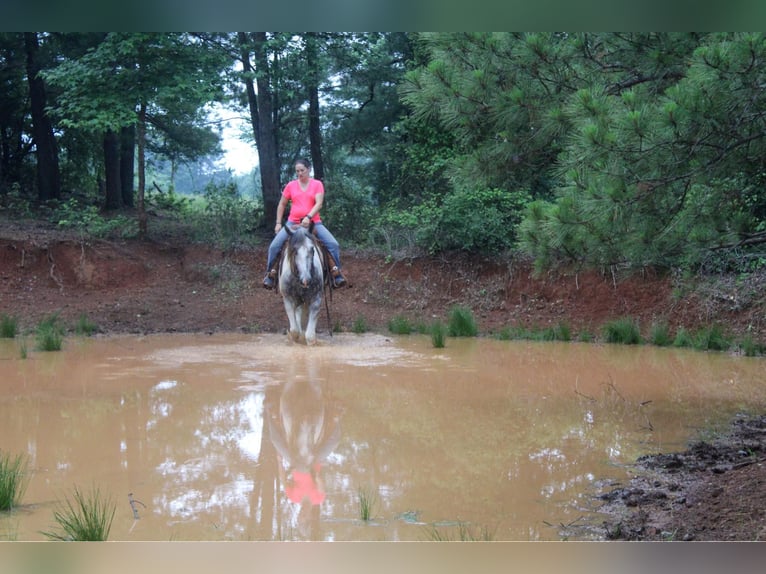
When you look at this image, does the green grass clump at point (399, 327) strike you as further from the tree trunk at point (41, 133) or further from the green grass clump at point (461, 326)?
the tree trunk at point (41, 133)

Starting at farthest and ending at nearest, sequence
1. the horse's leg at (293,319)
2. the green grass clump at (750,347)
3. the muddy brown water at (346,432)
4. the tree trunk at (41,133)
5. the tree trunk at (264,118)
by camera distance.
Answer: the tree trunk at (41,133), the tree trunk at (264,118), the horse's leg at (293,319), the green grass clump at (750,347), the muddy brown water at (346,432)

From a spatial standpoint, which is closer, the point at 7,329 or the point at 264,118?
the point at 7,329

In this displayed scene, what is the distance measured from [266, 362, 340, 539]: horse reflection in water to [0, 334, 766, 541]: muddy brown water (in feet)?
0.08

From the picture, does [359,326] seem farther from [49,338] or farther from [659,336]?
[49,338]

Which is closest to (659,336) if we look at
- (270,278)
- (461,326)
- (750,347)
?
(750,347)

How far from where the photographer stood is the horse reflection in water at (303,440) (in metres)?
5.14

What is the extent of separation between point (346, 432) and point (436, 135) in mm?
13960

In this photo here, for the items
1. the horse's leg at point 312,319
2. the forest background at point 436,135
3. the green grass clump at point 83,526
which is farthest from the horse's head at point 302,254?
the green grass clump at point 83,526

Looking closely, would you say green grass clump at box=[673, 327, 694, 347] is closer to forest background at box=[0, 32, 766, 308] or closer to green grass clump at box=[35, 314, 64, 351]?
forest background at box=[0, 32, 766, 308]

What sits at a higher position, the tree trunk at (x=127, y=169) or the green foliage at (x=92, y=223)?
the tree trunk at (x=127, y=169)

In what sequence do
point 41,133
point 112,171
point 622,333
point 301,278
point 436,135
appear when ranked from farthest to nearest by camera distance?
point 112,171 < point 436,135 < point 41,133 < point 622,333 < point 301,278

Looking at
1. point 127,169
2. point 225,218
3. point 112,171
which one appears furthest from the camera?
point 127,169

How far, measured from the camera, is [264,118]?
19.1 meters

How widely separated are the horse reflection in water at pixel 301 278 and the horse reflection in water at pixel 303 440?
115 inches
